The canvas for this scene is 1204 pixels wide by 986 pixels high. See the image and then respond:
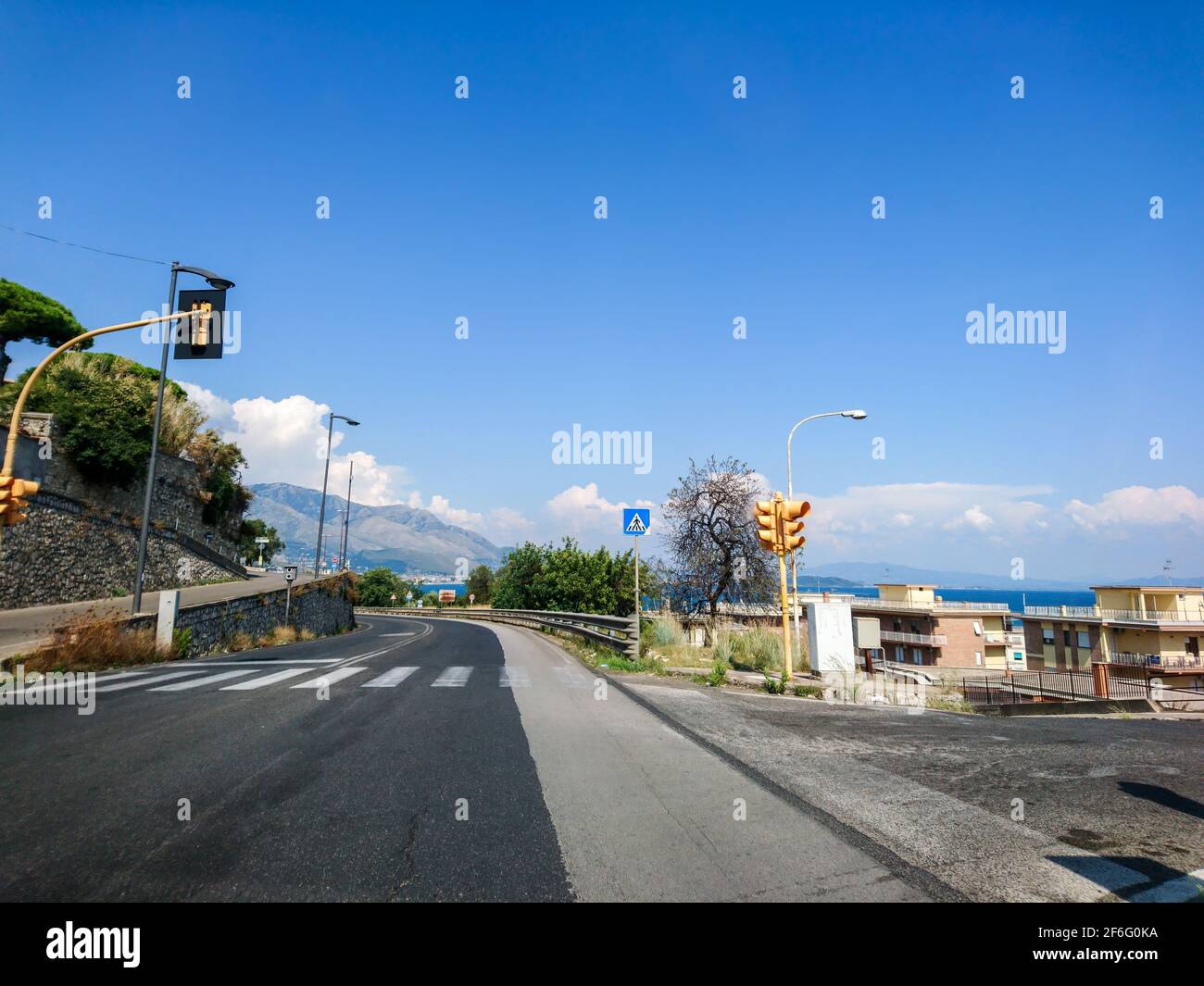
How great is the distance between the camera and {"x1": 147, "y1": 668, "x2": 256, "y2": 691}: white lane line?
10.9m

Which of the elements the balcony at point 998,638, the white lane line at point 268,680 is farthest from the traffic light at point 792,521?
the balcony at point 998,638

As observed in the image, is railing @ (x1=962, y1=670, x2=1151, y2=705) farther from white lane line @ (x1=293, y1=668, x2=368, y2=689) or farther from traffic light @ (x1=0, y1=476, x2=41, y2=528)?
traffic light @ (x1=0, y1=476, x2=41, y2=528)

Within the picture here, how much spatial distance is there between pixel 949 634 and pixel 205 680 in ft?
208

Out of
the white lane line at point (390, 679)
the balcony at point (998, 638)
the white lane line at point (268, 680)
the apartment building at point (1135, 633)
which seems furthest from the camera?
the balcony at point (998, 638)

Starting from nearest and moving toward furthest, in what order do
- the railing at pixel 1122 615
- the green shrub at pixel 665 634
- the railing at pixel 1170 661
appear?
the green shrub at pixel 665 634
the railing at pixel 1170 661
the railing at pixel 1122 615

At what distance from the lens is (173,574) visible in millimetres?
32781

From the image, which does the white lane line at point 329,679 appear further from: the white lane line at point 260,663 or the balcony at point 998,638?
the balcony at point 998,638

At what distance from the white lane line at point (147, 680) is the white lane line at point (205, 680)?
18.1 inches

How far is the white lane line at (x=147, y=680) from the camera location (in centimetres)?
1086
